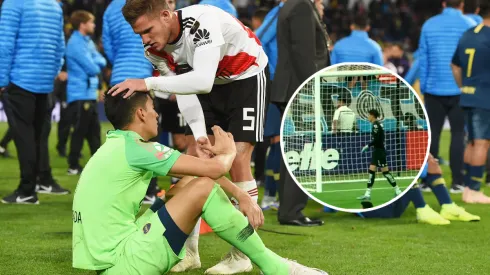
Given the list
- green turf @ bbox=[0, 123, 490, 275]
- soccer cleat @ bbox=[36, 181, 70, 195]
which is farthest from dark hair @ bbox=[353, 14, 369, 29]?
soccer cleat @ bbox=[36, 181, 70, 195]

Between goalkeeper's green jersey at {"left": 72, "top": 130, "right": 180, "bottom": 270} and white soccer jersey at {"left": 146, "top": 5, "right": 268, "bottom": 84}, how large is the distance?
29.8 inches

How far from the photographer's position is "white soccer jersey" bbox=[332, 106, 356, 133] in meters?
6.89

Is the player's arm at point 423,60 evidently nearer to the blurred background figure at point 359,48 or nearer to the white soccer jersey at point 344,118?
the blurred background figure at point 359,48

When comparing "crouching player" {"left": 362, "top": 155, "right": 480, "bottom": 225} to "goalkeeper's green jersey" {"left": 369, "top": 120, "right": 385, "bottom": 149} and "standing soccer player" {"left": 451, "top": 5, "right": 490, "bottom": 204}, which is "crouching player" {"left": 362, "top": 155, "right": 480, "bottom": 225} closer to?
"goalkeeper's green jersey" {"left": 369, "top": 120, "right": 385, "bottom": 149}

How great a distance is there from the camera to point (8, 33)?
8.00 metres

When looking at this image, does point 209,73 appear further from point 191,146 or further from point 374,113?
point 374,113

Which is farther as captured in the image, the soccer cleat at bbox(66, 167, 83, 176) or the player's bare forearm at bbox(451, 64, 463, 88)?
the soccer cleat at bbox(66, 167, 83, 176)

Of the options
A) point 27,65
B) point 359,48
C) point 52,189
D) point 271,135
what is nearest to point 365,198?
point 271,135

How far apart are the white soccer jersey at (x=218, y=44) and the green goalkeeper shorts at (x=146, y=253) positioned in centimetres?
105

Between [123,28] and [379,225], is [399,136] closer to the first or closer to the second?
[379,225]

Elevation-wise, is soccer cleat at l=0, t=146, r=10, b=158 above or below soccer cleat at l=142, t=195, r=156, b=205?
below

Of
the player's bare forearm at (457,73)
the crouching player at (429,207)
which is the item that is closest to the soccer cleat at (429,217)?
the crouching player at (429,207)

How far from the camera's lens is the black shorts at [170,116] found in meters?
8.94

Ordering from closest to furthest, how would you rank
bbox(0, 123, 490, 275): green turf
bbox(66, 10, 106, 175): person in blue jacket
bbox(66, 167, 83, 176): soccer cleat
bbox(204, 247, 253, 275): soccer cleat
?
bbox(204, 247, 253, 275): soccer cleat, bbox(0, 123, 490, 275): green turf, bbox(66, 10, 106, 175): person in blue jacket, bbox(66, 167, 83, 176): soccer cleat
